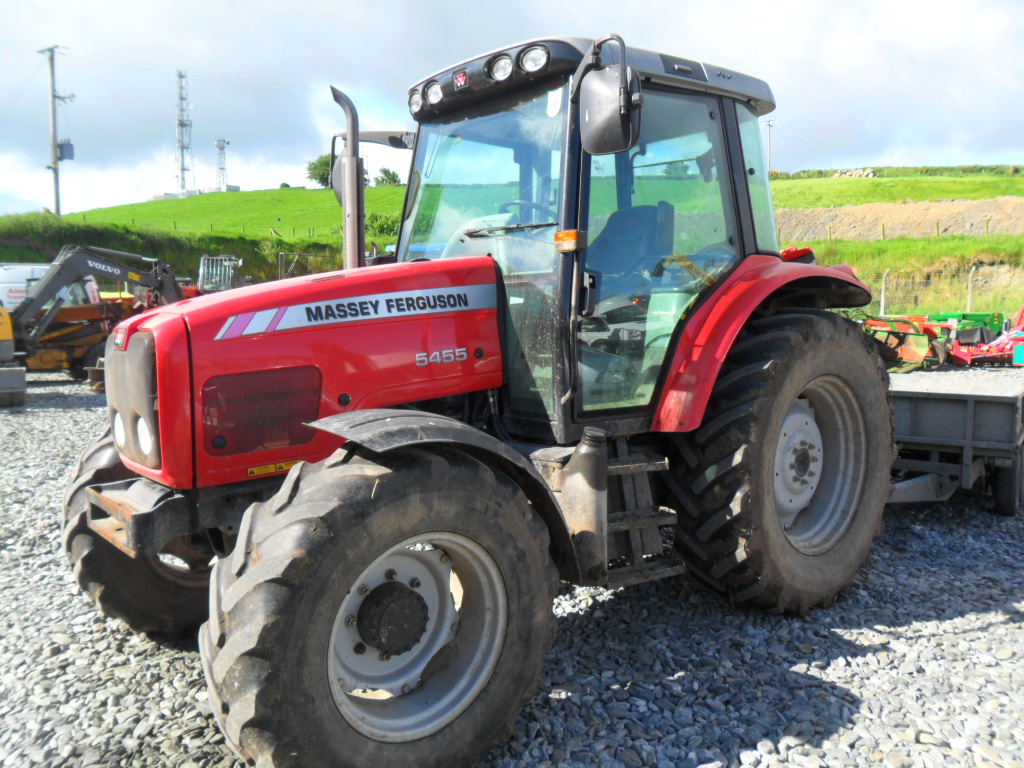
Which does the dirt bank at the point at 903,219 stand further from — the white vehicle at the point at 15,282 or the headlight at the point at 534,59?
the headlight at the point at 534,59

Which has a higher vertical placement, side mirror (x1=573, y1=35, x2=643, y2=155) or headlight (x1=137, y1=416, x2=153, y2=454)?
side mirror (x1=573, y1=35, x2=643, y2=155)

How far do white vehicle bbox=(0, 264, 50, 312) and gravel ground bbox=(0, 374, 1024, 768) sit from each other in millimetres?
12601

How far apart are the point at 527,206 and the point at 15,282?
15.5 m

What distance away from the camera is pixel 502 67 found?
3.28 metres

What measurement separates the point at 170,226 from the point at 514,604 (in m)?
54.1

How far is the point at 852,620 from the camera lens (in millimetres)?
3713

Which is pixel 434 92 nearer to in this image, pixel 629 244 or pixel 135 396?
pixel 629 244

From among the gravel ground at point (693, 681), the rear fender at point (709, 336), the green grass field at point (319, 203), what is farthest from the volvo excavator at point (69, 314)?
the green grass field at point (319, 203)

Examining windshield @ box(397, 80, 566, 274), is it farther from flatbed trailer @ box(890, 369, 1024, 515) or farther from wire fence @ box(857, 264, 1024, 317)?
wire fence @ box(857, 264, 1024, 317)

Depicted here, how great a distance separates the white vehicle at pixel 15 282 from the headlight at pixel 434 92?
1404cm

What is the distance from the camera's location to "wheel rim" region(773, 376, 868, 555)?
393 centimetres

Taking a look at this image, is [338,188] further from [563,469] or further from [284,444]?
[563,469]

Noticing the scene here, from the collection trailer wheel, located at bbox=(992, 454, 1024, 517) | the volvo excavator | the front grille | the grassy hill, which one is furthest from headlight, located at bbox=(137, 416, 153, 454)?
the grassy hill

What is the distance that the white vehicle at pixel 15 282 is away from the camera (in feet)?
49.4
